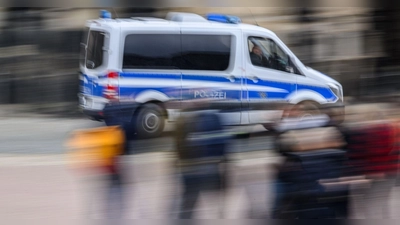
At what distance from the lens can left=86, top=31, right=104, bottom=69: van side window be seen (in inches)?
386

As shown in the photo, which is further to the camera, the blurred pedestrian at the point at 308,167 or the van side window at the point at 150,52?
the van side window at the point at 150,52

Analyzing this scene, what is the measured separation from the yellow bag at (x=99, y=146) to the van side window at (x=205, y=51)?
5.84 m

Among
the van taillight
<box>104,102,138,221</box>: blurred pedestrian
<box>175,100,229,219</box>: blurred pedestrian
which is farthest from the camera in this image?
the van taillight

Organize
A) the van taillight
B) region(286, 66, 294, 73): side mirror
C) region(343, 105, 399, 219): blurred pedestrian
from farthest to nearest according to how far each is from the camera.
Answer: region(286, 66, 294, 73): side mirror → the van taillight → region(343, 105, 399, 219): blurred pedestrian

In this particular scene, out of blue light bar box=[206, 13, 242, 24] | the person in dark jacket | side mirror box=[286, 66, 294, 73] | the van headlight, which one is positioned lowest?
the van headlight

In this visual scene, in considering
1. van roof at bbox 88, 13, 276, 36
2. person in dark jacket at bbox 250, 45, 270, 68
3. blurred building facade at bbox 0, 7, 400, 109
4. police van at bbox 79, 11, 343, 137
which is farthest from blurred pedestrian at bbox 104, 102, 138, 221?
blurred building facade at bbox 0, 7, 400, 109

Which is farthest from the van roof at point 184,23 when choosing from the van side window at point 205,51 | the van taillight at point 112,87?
the van taillight at point 112,87

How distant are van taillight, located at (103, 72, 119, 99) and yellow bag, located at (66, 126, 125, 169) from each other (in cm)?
571

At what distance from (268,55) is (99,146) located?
250 inches

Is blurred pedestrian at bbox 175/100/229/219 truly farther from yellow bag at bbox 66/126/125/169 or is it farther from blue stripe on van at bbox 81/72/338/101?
blue stripe on van at bbox 81/72/338/101

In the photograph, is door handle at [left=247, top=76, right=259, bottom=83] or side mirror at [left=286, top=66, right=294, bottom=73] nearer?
door handle at [left=247, top=76, right=259, bottom=83]

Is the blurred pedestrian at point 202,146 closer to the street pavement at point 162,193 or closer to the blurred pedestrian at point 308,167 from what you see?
the street pavement at point 162,193

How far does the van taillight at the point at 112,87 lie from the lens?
960cm

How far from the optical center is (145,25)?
9711 millimetres
